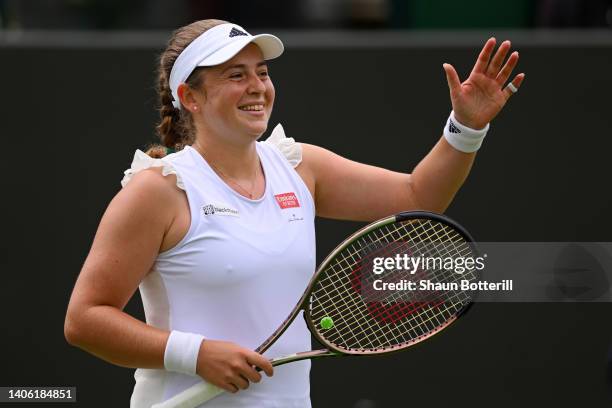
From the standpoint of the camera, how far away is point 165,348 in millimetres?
2568

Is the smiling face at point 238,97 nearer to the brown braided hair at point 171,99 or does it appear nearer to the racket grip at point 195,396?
the brown braided hair at point 171,99

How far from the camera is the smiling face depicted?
2723 millimetres

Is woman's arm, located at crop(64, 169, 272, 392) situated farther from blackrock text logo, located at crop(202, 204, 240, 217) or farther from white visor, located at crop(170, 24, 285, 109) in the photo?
white visor, located at crop(170, 24, 285, 109)

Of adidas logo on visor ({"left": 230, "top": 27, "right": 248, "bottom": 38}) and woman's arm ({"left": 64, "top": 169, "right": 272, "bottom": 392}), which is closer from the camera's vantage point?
woman's arm ({"left": 64, "top": 169, "right": 272, "bottom": 392})

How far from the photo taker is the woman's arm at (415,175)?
284 cm

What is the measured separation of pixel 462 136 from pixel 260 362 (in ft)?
2.48

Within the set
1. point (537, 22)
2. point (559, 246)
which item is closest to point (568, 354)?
point (559, 246)

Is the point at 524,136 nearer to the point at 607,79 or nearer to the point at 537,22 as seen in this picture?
the point at 607,79

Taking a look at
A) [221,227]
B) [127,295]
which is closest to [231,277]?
[221,227]

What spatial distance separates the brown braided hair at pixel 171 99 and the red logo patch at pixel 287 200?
28cm

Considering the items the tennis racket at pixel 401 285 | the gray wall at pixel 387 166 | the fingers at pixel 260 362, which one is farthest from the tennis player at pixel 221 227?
the gray wall at pixel 387 166

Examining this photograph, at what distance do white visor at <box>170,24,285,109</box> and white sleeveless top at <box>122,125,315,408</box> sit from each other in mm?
191

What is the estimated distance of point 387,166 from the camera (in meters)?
4.52

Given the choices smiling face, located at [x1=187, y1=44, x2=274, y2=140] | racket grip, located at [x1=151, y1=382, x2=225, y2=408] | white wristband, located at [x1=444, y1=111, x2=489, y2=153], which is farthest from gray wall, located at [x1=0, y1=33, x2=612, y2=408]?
racket grip, located at [x1=151, y1=382, x2=225, y2=408]
